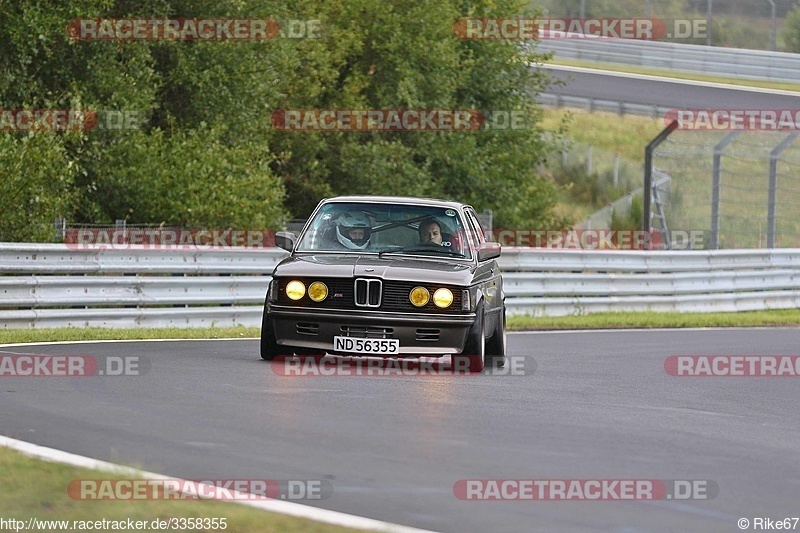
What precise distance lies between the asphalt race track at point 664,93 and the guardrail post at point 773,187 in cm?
1206

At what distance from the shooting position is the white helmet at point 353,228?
1280cm

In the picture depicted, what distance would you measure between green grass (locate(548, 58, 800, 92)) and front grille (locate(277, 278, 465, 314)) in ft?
108

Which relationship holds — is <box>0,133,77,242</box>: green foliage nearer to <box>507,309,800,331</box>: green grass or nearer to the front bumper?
<box>507,309,800,331</box>: green grass

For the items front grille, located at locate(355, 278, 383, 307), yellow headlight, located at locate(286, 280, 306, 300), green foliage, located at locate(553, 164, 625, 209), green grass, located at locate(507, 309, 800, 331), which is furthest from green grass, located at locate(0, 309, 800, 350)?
green foliage, located at locate(553, 164, 625, 209)

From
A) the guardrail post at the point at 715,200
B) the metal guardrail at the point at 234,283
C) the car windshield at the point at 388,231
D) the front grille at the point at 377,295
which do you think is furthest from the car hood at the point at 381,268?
the guardrail post at the point at 715,200

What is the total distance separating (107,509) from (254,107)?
22.3 m

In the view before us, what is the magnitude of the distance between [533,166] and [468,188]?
7.54 ft

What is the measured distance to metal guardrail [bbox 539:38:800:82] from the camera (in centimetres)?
4253

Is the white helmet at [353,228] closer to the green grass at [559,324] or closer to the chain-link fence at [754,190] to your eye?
the green grass at [559,324]

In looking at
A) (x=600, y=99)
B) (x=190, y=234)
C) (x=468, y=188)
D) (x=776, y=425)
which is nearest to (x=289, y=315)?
(x=776, y=425)

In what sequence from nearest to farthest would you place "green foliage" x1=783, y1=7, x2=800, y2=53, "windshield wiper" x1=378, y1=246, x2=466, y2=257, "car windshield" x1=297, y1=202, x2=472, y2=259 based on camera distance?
"windshield wiper" x1=378, y1=246, x2=466, y2=257 → "car windshield" x1=297, y1=202, x2=472, y2=259 → "green foliage" x1=783, y1=7, x2=800, y2=53

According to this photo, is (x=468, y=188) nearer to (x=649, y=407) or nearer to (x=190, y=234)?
(x=190, y=234)

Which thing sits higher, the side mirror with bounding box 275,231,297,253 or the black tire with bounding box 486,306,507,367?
the side mirror with bounding box 275,231,297,253

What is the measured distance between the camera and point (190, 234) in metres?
24.0
